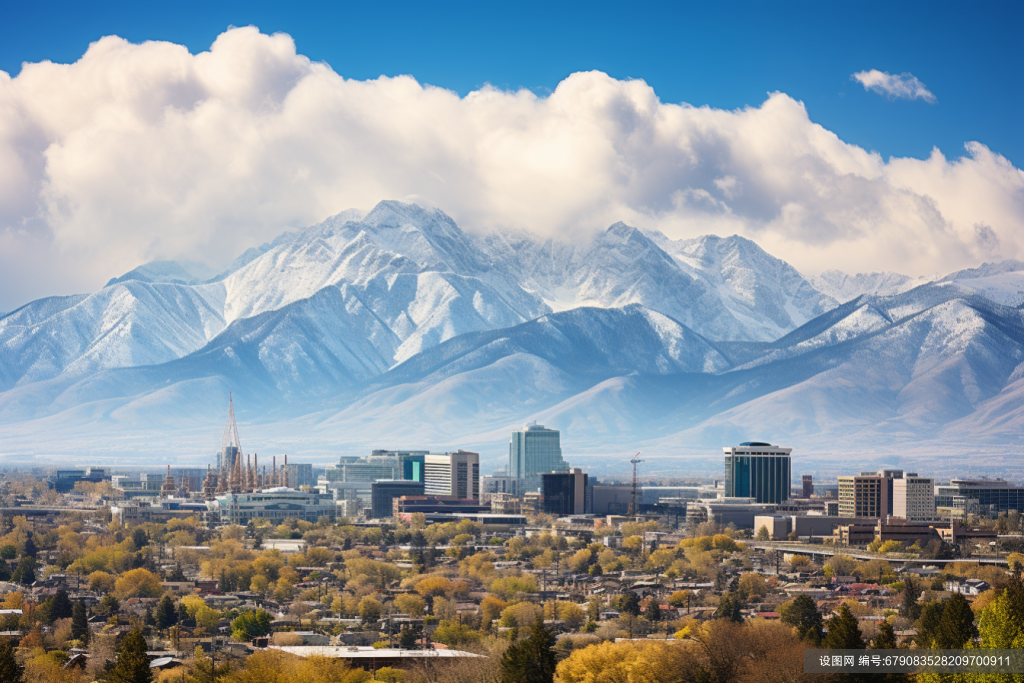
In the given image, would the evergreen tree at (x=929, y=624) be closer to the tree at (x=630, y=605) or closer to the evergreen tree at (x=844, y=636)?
the evergreen tree at (x=844, y=636)

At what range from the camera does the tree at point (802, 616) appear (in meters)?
70.3

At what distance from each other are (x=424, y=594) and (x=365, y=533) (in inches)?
2487

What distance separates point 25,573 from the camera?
363ft

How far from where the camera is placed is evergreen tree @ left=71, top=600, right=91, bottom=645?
77.8 meters

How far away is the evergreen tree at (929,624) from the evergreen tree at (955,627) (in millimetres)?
355

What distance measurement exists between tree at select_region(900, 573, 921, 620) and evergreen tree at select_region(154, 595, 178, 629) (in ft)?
121

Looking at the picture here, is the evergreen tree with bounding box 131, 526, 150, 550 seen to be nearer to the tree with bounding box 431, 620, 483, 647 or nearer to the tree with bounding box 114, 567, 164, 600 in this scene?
the tree with bounding box 114, 567, 164, 600

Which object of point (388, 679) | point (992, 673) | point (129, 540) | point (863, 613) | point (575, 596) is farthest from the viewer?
point (129, 540)

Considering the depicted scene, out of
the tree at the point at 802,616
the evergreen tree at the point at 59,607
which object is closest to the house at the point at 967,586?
the tree at the point at 802,616

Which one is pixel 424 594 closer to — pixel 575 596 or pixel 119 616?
pixel 575 596

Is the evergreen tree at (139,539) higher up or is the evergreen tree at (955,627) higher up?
the evergreen tree at (955,627)

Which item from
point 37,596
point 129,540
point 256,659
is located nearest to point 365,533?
point 129,540

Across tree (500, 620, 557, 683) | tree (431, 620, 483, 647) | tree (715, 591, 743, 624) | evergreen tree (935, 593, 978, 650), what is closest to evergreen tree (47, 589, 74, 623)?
tree (431, 620, 483, 647)

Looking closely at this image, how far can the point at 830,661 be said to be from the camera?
56.7m
